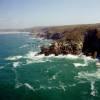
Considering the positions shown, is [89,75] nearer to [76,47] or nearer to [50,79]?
[50,79]

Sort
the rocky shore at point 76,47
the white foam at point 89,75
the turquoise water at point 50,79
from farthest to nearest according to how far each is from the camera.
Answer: the rocky shore at point 76,47 → the white foam at point 89,75 → the turquoise water at point 50,79

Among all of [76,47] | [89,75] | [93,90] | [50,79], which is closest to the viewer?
[93,90]

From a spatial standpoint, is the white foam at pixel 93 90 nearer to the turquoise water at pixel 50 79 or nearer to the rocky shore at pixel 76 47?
the turquoise water at pixel 50 79

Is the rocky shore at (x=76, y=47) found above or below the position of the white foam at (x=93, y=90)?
above

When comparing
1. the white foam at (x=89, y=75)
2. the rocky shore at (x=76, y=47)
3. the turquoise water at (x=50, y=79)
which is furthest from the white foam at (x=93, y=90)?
the rocky shore at (x=76, y=47)

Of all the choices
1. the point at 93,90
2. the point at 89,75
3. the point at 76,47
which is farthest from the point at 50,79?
the point at 76,47

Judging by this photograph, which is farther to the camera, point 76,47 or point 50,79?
point 76,47

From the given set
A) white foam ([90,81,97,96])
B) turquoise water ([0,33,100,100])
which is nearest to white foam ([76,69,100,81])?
turquoise water ([0,33,100,100])

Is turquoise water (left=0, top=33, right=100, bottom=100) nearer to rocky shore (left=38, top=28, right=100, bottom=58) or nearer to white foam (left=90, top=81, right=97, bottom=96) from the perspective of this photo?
white foam (left=90, top=81, right=97, bottom=96)

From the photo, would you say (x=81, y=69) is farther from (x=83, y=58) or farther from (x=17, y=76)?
(x=17, y=76)
